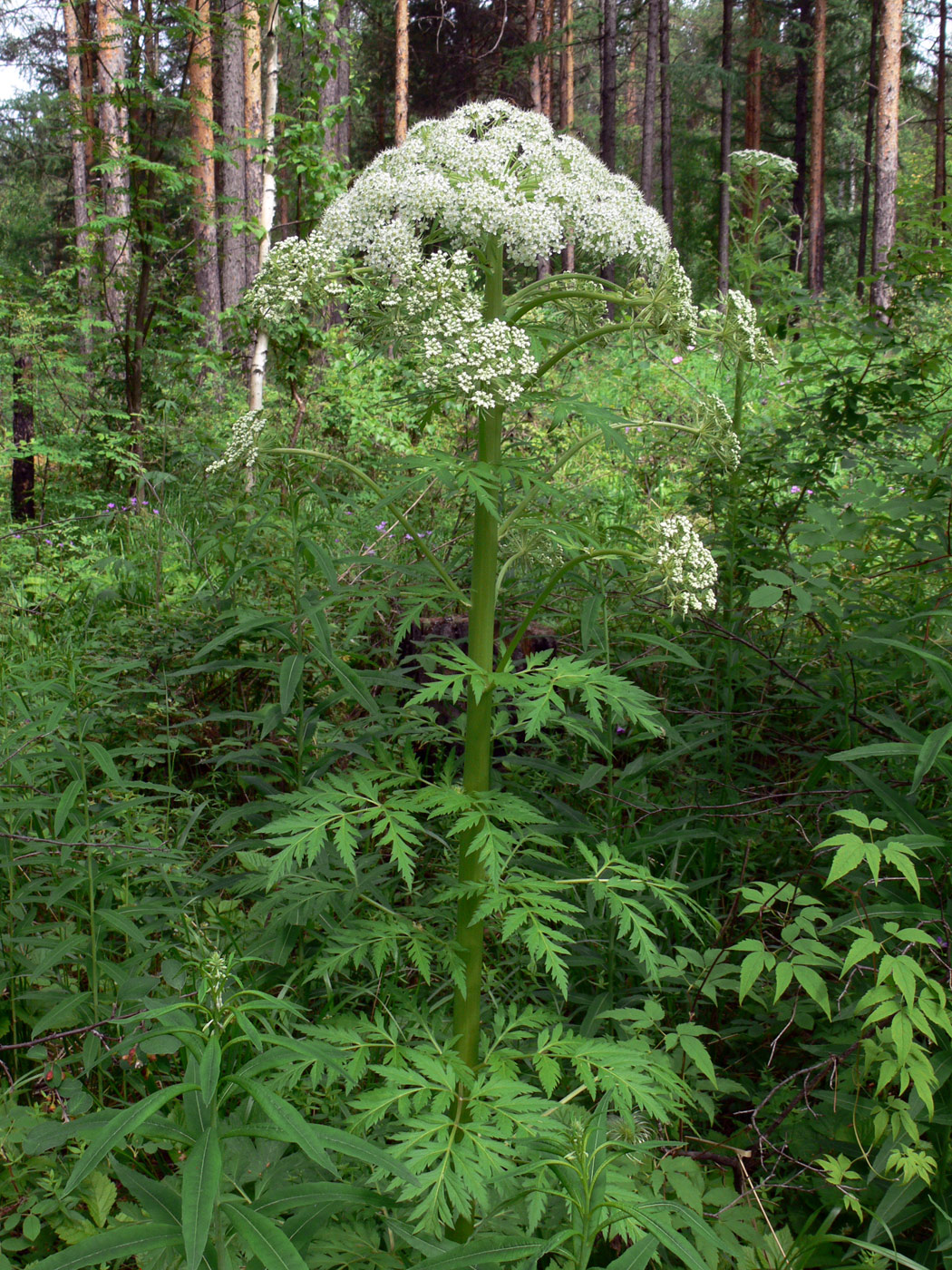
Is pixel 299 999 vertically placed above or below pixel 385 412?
below

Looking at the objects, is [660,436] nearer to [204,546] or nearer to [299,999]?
[204,546]

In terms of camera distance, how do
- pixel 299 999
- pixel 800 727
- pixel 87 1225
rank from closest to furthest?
pixel 87 1225, pixel 299 999, pixel 800 727

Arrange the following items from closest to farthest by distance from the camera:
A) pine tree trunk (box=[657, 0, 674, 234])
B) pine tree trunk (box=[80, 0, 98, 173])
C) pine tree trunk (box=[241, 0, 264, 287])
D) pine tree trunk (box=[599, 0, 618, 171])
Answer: pine tree trunk (box=[80, 0, 98, 173])
pine tree trunk (box=[241, 0, 264, 287])
pine tree trunk (box=[599, 0, 618, 171])
pine tree trunk (box=[657, 0, 674, 234])

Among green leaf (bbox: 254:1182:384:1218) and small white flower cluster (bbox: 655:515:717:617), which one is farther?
small white flower cluster (bbox: 655:515:717:617)

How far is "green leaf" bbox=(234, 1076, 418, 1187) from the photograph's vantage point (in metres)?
1.21

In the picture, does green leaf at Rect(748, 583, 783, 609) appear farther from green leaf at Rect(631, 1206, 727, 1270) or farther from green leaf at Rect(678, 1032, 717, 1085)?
green leaf at Rect(631, 1206, 727, 1270)

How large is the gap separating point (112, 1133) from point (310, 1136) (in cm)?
27

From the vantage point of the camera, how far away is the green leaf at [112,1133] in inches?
45.8

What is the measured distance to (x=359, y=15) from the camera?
86.7 feet

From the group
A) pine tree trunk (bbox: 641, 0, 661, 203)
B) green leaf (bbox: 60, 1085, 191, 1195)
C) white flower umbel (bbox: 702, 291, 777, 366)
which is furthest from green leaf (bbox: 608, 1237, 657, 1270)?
pine tree trunk (bbox: 641, 0, 661, 203)

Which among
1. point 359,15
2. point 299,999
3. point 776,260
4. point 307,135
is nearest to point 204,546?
point 299,999

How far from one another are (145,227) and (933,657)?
7.89m

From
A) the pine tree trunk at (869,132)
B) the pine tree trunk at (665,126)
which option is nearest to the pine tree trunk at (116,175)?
Result: the pine tree trunk at (665,126)

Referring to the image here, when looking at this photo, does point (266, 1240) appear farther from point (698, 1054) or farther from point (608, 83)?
point (608, 83)
